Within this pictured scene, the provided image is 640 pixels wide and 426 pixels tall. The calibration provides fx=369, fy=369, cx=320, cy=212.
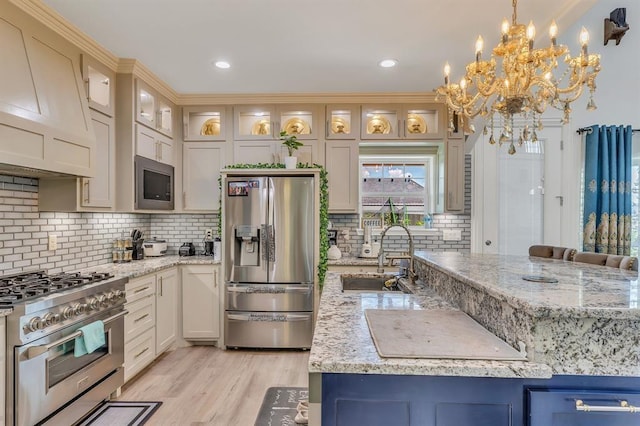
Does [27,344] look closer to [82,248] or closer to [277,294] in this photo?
[82,248]

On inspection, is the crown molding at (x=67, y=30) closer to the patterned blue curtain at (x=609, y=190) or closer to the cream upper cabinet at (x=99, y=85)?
the cream upper cabinet at (x=99, y=85)

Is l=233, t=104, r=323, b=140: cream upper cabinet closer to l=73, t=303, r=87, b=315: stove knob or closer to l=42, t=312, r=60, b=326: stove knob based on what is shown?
l=73, t=303, r=87, b=315: stove knob

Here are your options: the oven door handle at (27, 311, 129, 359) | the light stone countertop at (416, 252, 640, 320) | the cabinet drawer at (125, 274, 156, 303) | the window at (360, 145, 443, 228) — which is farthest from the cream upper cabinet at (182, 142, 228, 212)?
the light stone countertop at (416, 252, 640, 320)

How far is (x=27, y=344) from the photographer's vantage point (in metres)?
1.85

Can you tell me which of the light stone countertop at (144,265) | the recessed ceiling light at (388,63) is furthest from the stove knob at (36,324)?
the recessed ceiling light at (388,63)

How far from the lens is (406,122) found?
4.02 metres

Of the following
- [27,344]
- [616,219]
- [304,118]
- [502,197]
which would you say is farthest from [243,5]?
[616,219]

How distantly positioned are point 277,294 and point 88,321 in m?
1.72

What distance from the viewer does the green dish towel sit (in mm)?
2174

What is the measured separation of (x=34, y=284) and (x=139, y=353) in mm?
1076

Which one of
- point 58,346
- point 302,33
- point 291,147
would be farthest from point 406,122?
point 58,346

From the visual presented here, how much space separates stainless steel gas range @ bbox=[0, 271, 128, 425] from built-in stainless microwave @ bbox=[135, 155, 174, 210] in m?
0.96

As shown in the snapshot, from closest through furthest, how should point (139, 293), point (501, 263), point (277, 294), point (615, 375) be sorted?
point (615, 375), point (501, 263), point (139, 293), point (277, 294)

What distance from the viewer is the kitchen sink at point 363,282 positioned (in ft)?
8.30
